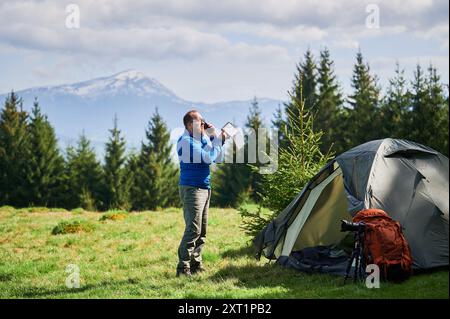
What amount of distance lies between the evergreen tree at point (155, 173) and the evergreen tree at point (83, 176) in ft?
10.2

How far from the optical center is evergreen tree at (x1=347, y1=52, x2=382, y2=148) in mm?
33688

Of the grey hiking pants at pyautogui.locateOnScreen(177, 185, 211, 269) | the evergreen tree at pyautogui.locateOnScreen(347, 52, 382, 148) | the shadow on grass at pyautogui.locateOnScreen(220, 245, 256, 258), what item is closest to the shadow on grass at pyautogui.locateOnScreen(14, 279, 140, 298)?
the grey hiking pants at pyautogui.locateOnScreen(177, 185, 211, 269)

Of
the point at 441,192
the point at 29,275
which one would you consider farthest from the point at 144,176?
the point at 441,192

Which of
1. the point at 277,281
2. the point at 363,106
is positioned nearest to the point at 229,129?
the point at 277,281

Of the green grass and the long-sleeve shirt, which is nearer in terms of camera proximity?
the green grass

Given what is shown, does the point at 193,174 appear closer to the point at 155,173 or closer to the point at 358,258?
the point at 358,258

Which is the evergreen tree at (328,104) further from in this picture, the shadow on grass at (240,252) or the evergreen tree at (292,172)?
the shadow on grass at (240,252)

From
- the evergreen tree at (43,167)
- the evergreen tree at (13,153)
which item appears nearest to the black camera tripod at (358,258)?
the evergreen tree at (43,167)

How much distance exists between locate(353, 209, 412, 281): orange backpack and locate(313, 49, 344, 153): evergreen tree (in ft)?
97.7

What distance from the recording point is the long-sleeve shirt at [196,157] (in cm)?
816

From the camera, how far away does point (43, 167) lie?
42.3 m

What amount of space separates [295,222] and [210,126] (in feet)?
7.62

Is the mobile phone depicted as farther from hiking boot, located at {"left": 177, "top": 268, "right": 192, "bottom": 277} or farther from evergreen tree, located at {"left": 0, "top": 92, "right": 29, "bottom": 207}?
evergreen tree, located at {"left": 0, "top": 92, "right": 29, "bottom": 207}

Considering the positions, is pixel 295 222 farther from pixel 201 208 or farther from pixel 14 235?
pixel 14 235
